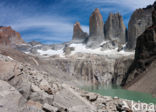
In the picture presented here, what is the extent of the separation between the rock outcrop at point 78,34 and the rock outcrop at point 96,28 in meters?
14.0

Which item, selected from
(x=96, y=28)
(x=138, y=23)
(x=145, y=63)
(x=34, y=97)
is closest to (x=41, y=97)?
(x=34, y=97)

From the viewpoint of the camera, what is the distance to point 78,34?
12575 cm

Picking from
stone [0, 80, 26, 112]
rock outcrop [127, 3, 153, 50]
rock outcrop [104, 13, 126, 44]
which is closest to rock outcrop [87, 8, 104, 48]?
rock outcrop [104, 13, 126, 44]

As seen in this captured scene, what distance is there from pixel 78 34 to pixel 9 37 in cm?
5469

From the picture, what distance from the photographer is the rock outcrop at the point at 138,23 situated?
88.0 meters

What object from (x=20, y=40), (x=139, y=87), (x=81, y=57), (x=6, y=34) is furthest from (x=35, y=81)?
(x=20, y=40)

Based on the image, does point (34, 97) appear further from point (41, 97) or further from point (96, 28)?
point (96, 28)

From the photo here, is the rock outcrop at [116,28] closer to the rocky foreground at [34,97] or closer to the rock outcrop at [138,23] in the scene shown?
the rock outcrop at [138,23]

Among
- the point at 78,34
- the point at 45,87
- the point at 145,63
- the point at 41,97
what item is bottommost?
the point at 145,63

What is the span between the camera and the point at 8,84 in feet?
27.3

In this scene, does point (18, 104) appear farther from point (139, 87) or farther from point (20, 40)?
point (20, 40)

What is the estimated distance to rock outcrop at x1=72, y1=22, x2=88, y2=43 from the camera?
123 m

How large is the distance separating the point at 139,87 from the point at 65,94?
115ft

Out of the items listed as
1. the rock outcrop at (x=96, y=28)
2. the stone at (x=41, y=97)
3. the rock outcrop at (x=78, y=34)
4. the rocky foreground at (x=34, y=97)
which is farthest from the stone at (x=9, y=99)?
the rock outcrop at (x=78, y=34)
